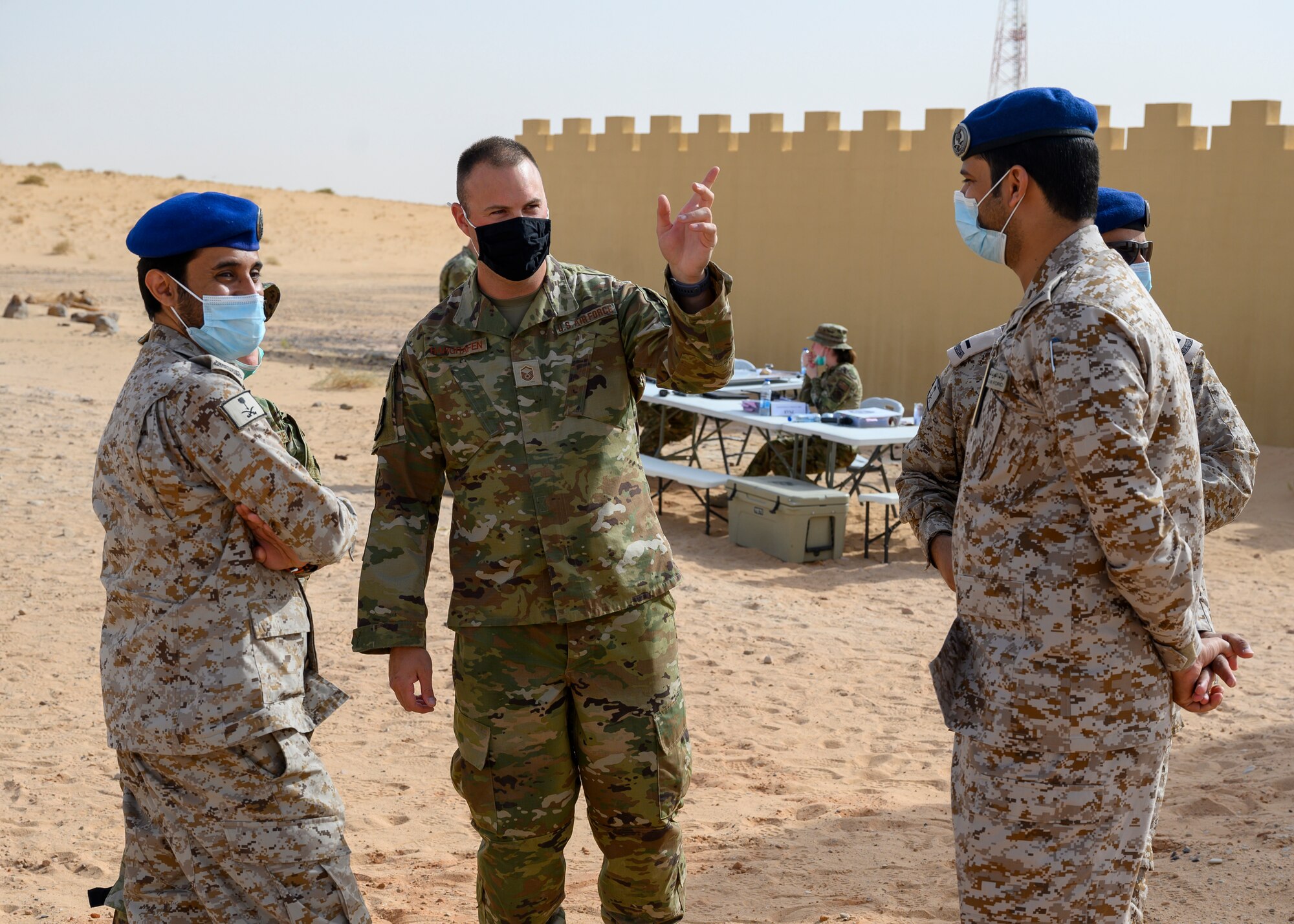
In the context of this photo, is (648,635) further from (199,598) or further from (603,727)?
(199,598)

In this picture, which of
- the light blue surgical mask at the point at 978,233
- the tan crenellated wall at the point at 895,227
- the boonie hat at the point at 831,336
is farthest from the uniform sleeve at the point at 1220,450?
the tan crenellated wall at the point at 895,227

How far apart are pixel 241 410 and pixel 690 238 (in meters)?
1.04

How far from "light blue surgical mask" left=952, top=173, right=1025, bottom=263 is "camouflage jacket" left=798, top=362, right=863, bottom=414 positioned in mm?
6991

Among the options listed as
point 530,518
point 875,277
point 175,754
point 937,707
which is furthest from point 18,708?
point 875,277

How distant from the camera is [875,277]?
14.6 m

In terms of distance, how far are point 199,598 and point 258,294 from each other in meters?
0.71

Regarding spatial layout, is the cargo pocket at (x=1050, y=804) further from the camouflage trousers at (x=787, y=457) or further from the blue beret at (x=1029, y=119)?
the camouflage trousers at (x=787, y=457)

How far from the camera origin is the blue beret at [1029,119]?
7.66 ft

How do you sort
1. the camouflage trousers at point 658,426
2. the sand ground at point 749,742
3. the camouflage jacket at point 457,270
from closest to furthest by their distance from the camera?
the sand ground at point 749,742 → the camouflage jacket at point 457,270 → the camouflage trousers at point 658,426

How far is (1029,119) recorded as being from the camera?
234cm

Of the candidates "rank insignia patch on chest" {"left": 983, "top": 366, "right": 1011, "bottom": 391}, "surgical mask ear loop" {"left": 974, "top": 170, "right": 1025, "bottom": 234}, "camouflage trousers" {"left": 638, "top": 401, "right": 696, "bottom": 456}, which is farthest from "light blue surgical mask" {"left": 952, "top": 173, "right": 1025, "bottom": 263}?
"camouflage trousers" {"left": 638, "top": 401, "right": 696, "bottom": 456}

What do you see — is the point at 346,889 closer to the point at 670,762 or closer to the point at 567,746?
Result: the point at 567,746

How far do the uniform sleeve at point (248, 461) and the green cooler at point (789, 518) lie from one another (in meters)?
6.05

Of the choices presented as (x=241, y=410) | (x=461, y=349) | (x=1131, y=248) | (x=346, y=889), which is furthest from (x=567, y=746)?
(x=1131, y=248)
